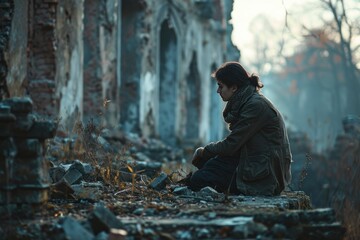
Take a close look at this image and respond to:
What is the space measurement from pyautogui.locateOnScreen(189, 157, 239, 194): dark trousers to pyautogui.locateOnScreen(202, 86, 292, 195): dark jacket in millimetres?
119

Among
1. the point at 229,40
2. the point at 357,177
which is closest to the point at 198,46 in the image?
the point at 229,40

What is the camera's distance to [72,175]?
21.9ft

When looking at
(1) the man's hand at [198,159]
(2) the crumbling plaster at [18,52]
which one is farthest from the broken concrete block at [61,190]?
(2) the crumbling plaster at [18,52]

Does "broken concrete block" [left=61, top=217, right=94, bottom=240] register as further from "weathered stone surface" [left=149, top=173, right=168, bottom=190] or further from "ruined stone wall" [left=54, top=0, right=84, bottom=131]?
"ruined stone wall" [left=54, top=0, right=84, bottom=131]

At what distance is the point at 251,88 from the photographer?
688 cm

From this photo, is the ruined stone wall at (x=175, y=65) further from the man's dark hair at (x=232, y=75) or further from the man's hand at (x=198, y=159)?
the man's dark hair at (x=232, y=75)

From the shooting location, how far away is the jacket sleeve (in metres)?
6.70

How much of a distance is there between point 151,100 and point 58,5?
6.77 metres

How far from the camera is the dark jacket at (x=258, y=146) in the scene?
6656mm

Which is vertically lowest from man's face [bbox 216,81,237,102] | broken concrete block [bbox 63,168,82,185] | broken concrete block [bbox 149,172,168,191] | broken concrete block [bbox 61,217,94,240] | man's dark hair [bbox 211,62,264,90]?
broken concrete block [bbox 61,217,94,240]

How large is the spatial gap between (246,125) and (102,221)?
250cm

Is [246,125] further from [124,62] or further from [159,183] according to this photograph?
[124,62]

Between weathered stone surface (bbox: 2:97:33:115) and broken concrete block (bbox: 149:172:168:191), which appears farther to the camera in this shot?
broken concrete block (bbox: 149:172:168:191)

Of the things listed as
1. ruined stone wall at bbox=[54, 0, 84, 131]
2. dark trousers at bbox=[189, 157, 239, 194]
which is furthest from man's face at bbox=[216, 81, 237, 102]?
ruined stone wall at bbox=[54, 0, 84, 131]
